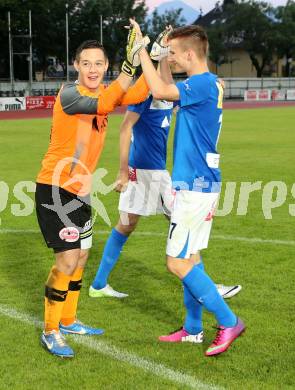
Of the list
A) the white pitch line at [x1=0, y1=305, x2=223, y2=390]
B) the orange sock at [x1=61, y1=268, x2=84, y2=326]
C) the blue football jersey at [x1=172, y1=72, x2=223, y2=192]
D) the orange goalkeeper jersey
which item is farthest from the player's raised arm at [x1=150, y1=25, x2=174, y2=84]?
the white pitch line at [x1=0, y1=305, x2=223, y2=390]

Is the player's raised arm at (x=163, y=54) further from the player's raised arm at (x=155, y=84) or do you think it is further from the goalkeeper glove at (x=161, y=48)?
the player's raised arm at (x=155, y=84)

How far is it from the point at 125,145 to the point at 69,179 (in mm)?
922

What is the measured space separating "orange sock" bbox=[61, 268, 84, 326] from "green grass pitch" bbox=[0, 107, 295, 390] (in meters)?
0.26

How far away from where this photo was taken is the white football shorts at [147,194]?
18.9ft

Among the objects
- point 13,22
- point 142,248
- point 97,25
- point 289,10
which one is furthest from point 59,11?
point 142,248

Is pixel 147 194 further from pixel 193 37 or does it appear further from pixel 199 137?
pixel 193 37

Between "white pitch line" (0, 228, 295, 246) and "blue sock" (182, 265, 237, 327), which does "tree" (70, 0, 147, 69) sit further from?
"blue sock" (182, 265, 237, 327)

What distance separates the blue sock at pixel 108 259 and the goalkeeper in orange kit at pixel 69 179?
1.17 metres

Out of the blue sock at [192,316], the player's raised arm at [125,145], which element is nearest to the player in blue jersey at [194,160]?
the blue sock at [192,316]

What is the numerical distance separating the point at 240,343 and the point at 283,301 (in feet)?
3.46

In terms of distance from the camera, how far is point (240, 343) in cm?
476

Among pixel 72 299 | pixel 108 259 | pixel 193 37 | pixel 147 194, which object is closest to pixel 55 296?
pixel 72 299

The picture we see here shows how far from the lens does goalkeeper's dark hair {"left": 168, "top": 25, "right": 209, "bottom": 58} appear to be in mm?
4094

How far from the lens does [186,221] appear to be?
169 inches
